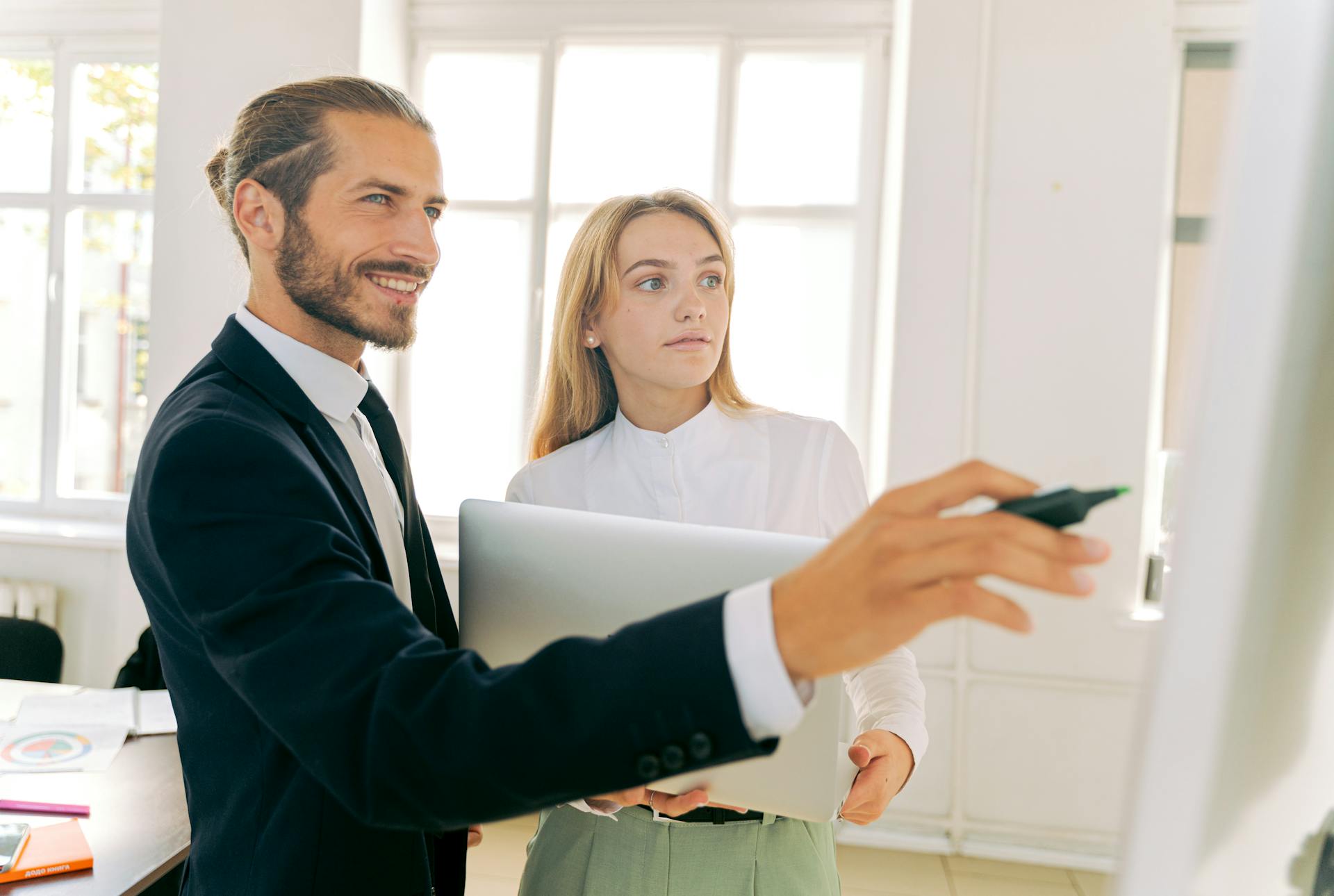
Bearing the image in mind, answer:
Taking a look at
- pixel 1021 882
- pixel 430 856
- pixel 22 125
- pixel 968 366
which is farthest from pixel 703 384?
pixel 22 125

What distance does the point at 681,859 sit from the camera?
4.10ft

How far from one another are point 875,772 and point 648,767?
0.80 m

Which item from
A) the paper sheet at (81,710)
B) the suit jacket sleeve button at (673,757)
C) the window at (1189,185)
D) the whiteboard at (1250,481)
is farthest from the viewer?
the window at (1189,185)

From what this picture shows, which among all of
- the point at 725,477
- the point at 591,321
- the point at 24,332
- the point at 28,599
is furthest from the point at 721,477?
the point at 24,332

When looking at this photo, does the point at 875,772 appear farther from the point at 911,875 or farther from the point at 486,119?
the point at 486,119

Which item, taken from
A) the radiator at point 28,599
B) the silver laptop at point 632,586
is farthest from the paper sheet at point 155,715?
the radiator at point 28,599

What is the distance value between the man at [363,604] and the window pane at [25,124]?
160 inches

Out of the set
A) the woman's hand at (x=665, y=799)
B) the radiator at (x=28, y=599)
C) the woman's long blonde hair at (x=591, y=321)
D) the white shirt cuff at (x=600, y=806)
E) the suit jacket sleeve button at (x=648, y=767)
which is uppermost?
the woman's long blonde hair at (x=591, y=321)

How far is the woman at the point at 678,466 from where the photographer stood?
1.26m

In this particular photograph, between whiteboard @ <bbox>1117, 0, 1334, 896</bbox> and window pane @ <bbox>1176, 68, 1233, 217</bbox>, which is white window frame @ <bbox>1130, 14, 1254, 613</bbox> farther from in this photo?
whiteboard @ <bbox>1117, 0, 1334, 896</bbox>

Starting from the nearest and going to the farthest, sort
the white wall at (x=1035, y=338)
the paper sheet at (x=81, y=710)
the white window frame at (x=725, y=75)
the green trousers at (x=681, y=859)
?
the green trousers at (x=681, y=859), the paper sheet at (x=81, y=710), the white wall at (x=1035, y=338), the white window frame at (x=725, y=75)

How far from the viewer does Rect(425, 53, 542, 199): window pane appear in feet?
13.6

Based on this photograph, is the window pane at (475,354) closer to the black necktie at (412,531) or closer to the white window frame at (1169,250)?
the white window frame at (1169,250)

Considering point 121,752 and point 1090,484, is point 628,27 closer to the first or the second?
point 1090,484
